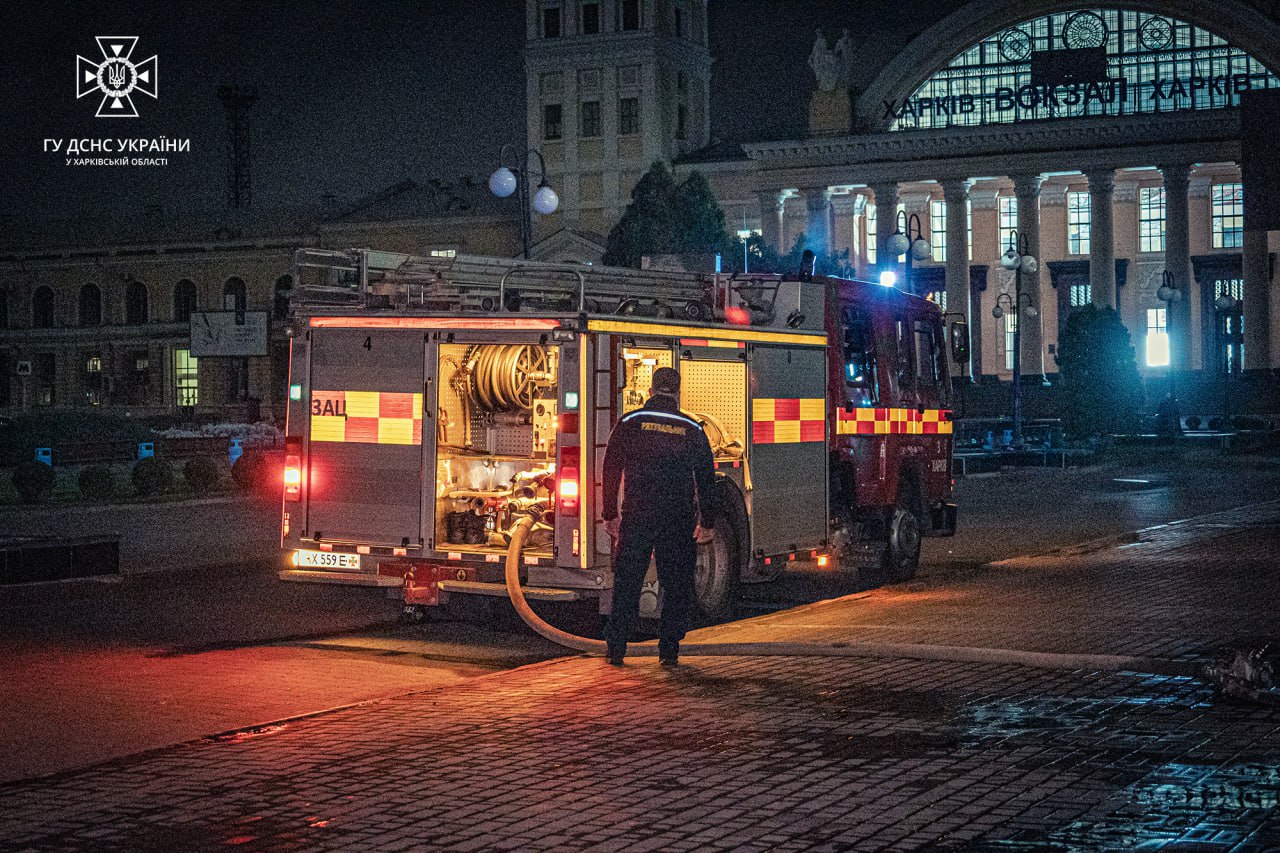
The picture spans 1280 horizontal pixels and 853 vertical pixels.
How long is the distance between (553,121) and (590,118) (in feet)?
7.05

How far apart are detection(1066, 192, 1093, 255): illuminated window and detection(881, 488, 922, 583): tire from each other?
244 feet

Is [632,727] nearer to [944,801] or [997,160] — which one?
[944,801]

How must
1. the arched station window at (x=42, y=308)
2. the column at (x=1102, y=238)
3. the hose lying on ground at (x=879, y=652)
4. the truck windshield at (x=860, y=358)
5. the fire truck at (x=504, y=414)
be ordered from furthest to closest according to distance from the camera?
the arched station window at (x=42, y=308)
the column at (x=1102, y=238)
the truck windshield at (x=860, y=358)
the fire truck at (x=504, y=414)
the hose lying on ground at (x=879, y=652)

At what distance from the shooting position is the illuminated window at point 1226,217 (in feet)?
286

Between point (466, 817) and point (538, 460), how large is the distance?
672 centimetres

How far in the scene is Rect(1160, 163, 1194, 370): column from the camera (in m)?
80.7

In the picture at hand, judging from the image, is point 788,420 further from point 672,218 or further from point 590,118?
point 590,118

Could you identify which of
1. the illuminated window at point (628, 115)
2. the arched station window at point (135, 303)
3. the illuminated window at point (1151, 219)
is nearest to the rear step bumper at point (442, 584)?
the illuminated window at point (1151, 219)

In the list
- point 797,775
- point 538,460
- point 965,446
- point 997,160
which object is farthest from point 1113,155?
point 797,775

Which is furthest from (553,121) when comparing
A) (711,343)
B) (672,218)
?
(711,343)

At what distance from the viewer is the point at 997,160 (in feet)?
277

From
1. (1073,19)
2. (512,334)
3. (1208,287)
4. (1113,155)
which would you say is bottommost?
(512,334)

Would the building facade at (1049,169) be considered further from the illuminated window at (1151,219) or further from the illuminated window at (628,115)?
the illuminated window at (628,115)

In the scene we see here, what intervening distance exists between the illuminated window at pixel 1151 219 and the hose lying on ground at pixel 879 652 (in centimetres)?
8039
